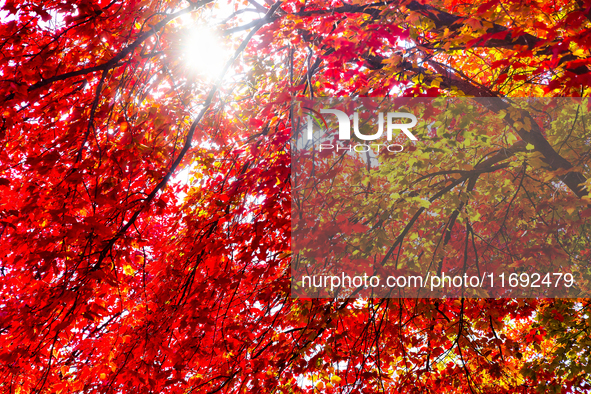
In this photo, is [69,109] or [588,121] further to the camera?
[588,121]

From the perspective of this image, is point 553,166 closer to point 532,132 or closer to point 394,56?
point 532,132

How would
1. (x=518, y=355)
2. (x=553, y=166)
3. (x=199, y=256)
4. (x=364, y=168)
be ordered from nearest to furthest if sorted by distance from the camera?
(x=199, y=256) < (x=518, y=355) < (x=553, y=166) < (x=364, y=168)

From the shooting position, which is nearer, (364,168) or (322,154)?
(322,154)

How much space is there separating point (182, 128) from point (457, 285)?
497 cm

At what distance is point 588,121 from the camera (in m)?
6.20

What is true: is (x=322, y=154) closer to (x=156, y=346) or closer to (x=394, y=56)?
(x=394, y=56)

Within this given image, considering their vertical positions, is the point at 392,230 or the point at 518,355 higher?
the point at 392,230

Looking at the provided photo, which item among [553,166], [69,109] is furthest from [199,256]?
[553,166]

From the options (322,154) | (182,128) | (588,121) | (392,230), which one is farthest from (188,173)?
(588,121)

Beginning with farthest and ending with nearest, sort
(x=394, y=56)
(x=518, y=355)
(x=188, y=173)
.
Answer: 1. (x=188, y=173)
2. (x=518, y=355)
3. (x=394, y=56)

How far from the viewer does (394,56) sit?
152 inches

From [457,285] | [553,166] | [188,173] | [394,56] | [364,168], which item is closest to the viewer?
[394,56]

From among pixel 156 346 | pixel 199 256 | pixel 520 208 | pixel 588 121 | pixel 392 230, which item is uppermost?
pixel 588 121

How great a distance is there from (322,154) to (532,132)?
3.33m
